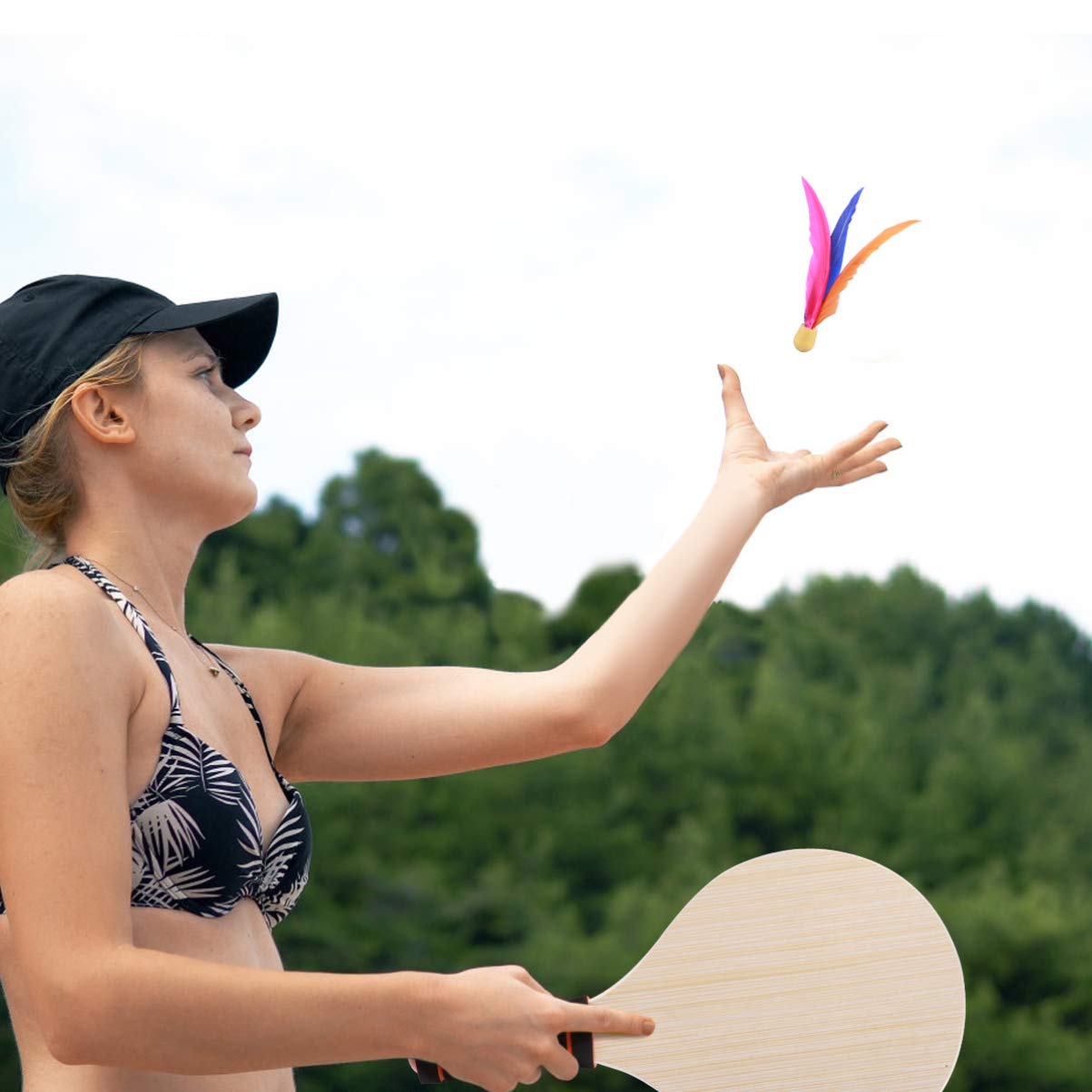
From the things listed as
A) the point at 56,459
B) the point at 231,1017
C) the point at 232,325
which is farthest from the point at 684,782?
the point at 231,1017

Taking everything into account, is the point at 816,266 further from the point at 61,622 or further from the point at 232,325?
the point at 61,622

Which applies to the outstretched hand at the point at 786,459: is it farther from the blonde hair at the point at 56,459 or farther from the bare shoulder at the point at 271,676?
the blonde hair at the point at 56,459

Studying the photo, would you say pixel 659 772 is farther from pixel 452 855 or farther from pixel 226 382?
pixel 226 382

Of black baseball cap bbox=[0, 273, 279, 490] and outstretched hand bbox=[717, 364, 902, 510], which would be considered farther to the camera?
outstretched hand bbox=[717, 364, 902, 510]

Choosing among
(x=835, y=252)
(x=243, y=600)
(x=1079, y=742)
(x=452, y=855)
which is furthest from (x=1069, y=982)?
(x=835, y=252)

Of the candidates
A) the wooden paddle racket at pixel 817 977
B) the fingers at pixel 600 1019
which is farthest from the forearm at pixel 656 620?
the fingers at pixel 600 1019

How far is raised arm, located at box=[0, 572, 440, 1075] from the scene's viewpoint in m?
1.36

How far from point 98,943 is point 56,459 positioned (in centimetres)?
56

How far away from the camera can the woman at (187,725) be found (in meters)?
1.38

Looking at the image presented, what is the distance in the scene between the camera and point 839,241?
80.7 inches

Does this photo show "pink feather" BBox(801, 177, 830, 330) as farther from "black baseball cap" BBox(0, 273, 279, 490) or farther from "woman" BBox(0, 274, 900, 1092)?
"black baseball cap" BBox(0, 273, 279, 490)

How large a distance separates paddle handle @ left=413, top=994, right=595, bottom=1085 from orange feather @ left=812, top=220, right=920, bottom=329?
3.12 ft

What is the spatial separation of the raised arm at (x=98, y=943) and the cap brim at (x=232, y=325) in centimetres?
39

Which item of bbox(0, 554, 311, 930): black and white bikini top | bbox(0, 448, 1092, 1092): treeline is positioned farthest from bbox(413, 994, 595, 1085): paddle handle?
bbox(0, 448, 1092, 1092): treeline
